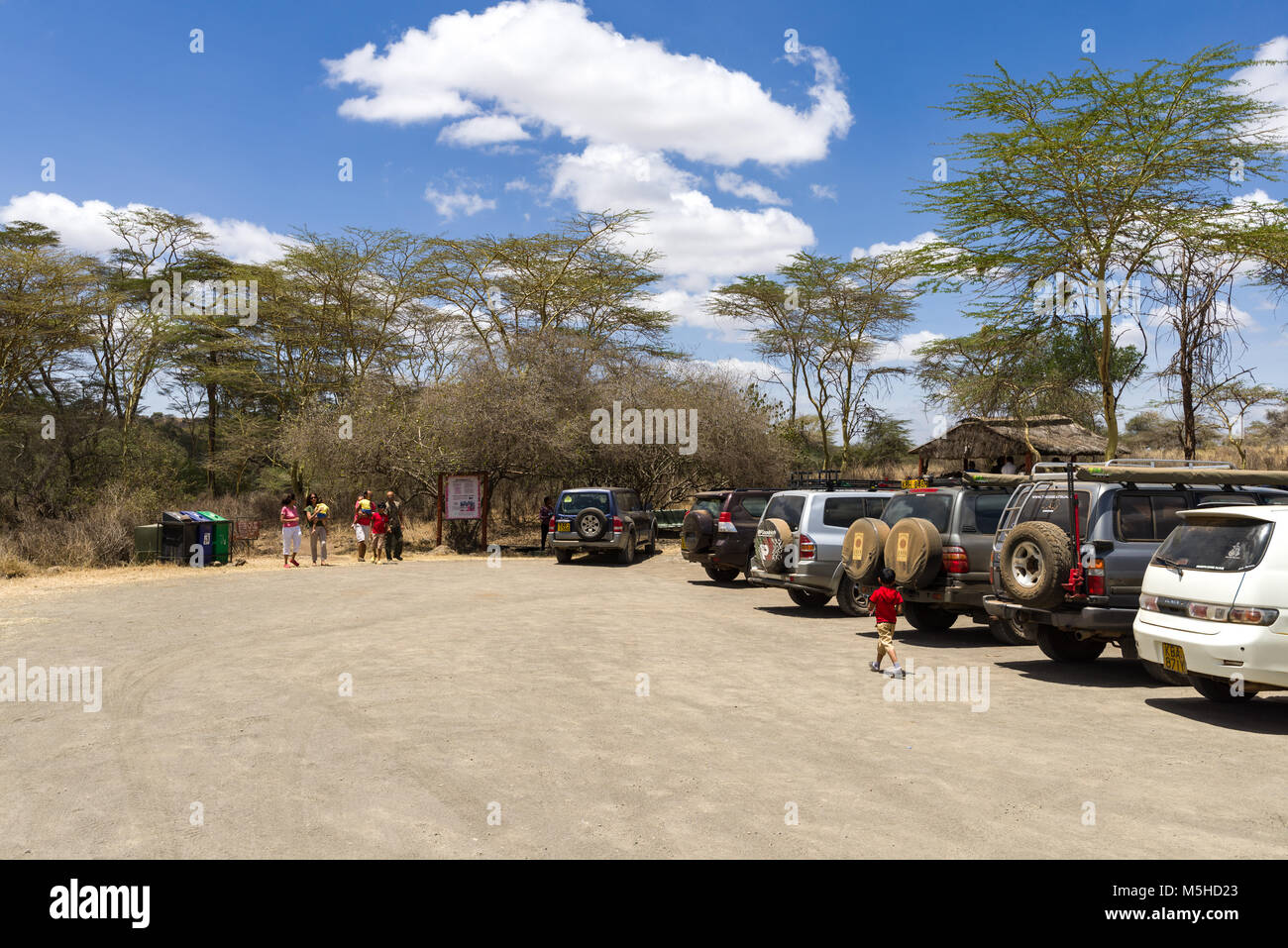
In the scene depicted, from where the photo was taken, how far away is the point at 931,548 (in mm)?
10953

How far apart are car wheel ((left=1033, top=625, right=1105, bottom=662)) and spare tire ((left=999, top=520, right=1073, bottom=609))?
0.91 metres

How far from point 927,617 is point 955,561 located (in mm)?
1509

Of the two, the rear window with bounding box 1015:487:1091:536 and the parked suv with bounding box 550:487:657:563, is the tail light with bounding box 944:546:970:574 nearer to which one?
the rear window with bounding box 1015:487:1091:536

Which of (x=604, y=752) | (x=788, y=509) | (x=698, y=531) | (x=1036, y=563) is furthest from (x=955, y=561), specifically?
(x=698, y=531)

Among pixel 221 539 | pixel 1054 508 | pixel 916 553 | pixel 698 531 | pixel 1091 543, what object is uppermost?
pixel 1054 508

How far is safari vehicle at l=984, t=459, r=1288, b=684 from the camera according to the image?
28.3 feet

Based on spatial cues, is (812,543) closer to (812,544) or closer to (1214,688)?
(812,544)

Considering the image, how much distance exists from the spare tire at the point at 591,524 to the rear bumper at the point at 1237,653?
1579 centimetres

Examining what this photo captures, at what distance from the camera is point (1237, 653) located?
6.88 meters

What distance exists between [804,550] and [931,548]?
289cm

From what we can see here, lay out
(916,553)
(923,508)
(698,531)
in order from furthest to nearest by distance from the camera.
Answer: (698,531), (923,508), (916,553)

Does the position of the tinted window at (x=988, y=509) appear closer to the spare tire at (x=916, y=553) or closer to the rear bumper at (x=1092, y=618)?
the spare tire at (x=916, y=553)

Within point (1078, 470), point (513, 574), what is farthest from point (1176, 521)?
point (513, 574)
